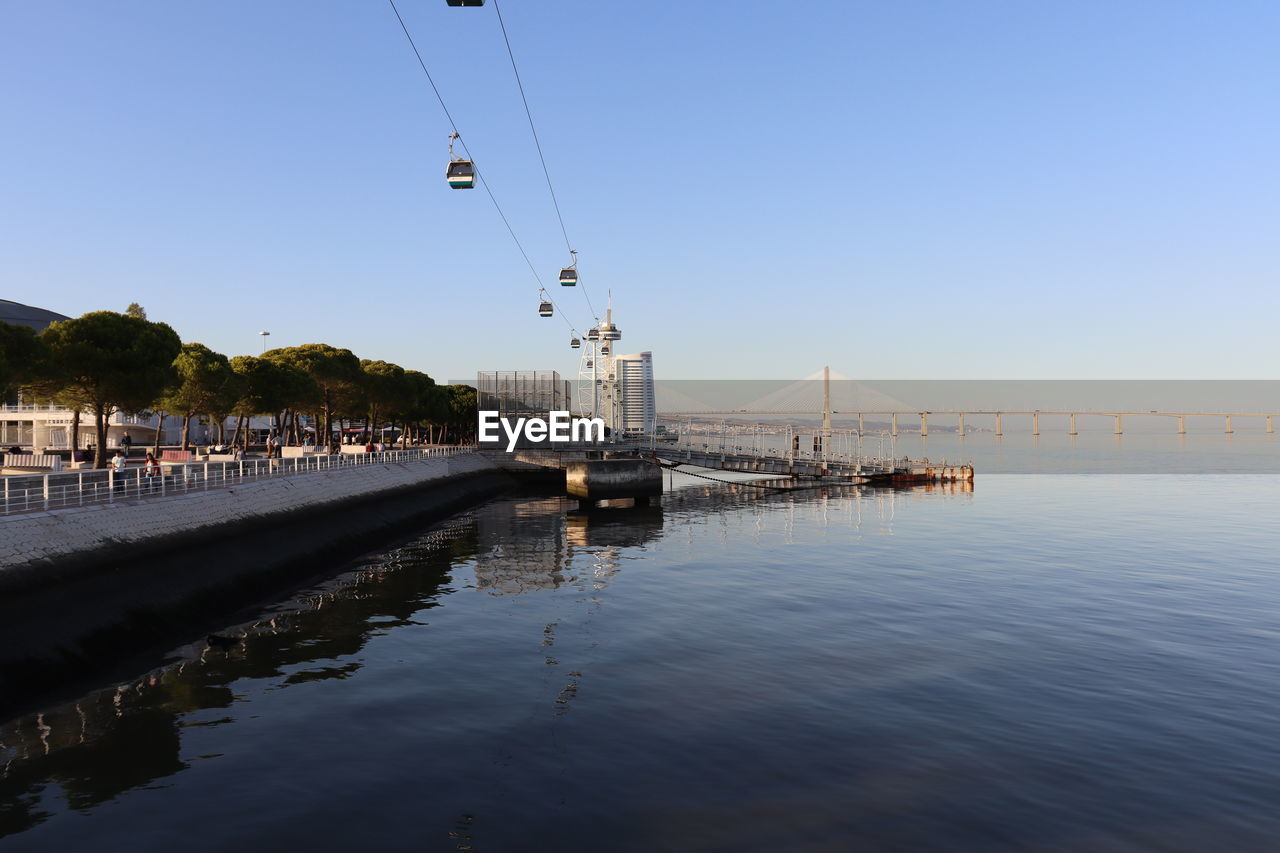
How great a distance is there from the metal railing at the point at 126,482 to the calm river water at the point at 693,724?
745cm

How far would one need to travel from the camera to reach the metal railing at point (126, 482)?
2745cm

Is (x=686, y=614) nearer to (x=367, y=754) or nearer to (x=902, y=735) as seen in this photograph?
(x=902, y=735)

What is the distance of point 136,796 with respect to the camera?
47.8 feet

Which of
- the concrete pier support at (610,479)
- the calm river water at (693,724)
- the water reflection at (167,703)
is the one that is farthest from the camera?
the concrete pier support at (610,479)

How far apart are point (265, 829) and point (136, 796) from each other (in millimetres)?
3176

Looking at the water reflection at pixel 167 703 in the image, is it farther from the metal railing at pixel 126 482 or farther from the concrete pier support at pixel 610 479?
the concrete pier support at pixel 610 479

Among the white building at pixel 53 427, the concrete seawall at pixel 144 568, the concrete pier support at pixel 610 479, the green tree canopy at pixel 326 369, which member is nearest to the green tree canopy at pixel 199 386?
the green tree canopy at pixel 326 369

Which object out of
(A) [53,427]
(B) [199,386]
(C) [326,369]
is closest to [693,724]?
(B) [199,386]

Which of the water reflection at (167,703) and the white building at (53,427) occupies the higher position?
the white building at (53,427)

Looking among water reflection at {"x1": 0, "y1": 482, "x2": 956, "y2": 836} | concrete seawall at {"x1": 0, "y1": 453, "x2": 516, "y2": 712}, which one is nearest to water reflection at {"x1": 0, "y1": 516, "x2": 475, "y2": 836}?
water reflection at {"x1": 0, "y1": 482, "x2": 956, "y2": 836}

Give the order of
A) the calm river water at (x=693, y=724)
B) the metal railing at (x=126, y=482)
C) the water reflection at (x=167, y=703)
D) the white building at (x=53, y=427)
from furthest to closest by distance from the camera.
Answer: the white building at (x=53, y=427) → the metal railing at (x=126, y=482) → the water reflection at (x=167, y=703) → the calm river water at (x=693, y=724)

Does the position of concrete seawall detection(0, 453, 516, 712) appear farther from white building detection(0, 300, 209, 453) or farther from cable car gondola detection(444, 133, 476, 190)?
white building detection(0, 300, 209, 453)

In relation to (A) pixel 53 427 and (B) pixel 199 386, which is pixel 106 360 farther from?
(A) pixel 53 427

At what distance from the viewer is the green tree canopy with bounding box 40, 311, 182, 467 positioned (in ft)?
167
